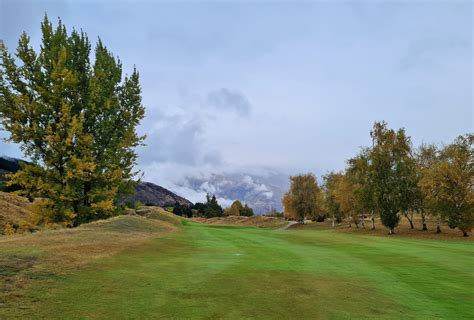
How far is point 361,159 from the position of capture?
53500mm

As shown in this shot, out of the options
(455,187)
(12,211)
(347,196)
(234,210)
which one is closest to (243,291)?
→ (12,211)

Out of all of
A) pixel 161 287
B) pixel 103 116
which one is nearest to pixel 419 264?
pixel 161 287

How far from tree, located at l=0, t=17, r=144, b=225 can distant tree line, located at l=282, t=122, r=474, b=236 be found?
36.4 m

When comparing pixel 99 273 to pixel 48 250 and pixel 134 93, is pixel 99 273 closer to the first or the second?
pixel 48 250

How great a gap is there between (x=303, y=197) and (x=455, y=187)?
42.3 meters

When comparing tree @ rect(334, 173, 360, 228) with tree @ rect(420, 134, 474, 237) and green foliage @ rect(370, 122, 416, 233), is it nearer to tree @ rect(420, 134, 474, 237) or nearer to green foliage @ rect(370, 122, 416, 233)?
green foliage @ rect(370, 122, 416, 233)

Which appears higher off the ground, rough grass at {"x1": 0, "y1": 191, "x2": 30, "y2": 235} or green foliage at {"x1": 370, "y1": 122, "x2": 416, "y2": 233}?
green foliage at {"x1": 370, "y1": 122, "x2": 416, "y2": 233}

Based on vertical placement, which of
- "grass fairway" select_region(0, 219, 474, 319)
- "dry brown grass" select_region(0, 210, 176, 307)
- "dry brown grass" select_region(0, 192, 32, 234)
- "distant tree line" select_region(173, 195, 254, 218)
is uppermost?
"distant tree line" select_region(173, 195, 254, 218)

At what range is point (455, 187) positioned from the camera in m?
44.0

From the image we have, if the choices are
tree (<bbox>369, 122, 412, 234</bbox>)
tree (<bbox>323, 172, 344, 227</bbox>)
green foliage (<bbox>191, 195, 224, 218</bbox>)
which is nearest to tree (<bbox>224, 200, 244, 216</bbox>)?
green foliage (<bbox>191, 195, 224, 218</bbox>)

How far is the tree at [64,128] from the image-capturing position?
22.4m

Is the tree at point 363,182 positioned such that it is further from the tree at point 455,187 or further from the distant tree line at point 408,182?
the tree at point 455,187

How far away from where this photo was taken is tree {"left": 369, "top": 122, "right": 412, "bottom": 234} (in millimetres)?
48875

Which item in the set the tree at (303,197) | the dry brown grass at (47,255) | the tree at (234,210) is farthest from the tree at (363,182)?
the tree at (234,210)
